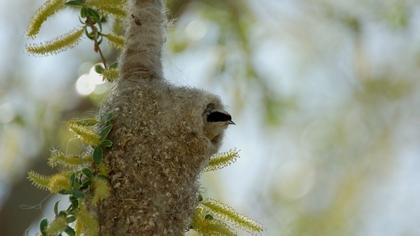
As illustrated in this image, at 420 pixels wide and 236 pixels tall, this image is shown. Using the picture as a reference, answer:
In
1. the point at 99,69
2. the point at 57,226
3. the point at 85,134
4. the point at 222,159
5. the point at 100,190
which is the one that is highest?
the point at 99,69

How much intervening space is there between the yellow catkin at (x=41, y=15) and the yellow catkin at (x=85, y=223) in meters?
0.43

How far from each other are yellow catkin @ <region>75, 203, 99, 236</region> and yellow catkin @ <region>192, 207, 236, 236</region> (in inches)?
A: 9.4

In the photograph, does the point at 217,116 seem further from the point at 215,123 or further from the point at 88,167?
the point at 88,167

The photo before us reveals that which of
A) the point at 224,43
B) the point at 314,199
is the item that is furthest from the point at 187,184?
the point at 314,199

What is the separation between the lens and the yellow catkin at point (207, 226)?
6.23 feet

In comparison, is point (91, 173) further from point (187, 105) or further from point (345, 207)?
point (345, 207)

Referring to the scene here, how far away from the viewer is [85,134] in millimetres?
1852

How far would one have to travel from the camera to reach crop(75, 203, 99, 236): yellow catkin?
173 cm

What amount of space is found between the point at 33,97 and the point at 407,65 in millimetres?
2028

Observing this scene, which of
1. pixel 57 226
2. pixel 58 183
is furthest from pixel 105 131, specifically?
pixel 57 226

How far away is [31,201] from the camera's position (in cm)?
407

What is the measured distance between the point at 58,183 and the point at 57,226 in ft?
0.38

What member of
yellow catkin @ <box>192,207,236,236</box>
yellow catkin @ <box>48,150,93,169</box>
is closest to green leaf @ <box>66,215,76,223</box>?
yellow catkin @ <box>48,150,93,169</box>

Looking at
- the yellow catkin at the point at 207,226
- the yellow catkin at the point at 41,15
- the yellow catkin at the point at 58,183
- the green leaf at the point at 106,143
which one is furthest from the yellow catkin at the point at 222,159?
the yellow catkin at the point at 41,15
